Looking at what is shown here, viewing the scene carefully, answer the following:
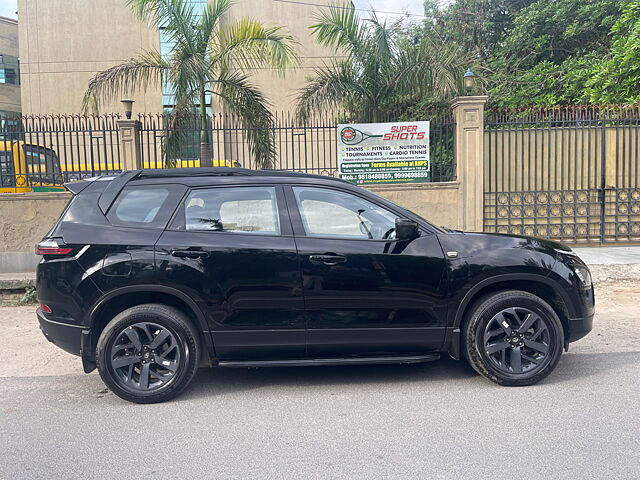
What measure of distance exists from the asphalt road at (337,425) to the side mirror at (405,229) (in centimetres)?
126

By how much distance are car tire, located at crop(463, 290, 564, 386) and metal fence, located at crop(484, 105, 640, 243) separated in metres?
6.61

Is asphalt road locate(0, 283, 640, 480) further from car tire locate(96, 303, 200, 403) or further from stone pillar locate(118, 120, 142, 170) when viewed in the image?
stone pillar locate(118, 120, 142, 170)

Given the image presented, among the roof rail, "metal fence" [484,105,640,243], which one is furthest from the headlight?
"metal fence" [484,105,640,243]

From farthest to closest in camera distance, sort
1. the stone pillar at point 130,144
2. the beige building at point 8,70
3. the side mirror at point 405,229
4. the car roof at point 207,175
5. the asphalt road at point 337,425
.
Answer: the beige building at point 8,70
the stone pillar at point 130,144
the car roof at point 207,175
the side mirror at point 405,229
the asphalt road at point 337,425

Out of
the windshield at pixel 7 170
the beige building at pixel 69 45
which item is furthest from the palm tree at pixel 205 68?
the beige building at pixel 69 45

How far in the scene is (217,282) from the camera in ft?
13.8

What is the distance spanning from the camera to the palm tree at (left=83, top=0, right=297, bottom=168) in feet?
34.7

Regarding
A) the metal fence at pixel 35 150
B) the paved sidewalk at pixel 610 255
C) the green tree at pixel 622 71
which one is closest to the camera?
the paved sidewalk at pixel 610 255

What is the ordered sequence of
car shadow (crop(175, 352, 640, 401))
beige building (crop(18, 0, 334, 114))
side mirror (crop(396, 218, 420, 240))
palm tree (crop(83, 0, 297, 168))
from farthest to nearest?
beige building (crop(18, 0, 334, 114)) < palm tree (crop(83, 0, 297, 168)) < car shadow (crop(175, 352, 640, 401)) < side mirror (crop(396, 218, 420, 240))

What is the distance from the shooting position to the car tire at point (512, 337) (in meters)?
4.40

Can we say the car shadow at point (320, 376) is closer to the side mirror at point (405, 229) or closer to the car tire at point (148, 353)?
the car tire at point (148, 353)

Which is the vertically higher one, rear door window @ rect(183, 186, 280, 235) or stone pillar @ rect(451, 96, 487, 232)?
stone pillar @ rect(451, 96, 487, 232)

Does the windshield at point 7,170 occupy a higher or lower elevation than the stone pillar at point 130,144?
lower

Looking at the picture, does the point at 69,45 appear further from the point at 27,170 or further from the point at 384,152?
the point at 384,152
